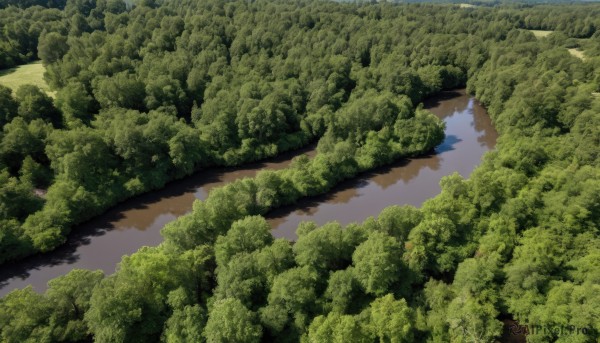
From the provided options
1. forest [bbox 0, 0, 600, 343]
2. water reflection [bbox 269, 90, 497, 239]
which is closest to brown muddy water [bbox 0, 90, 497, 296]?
water reflection [bbox 269, 90, 497, 239]

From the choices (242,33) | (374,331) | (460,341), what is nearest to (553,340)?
(460,341)

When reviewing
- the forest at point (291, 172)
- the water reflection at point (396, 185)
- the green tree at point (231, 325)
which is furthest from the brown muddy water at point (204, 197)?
the green tree at point (231, 325)

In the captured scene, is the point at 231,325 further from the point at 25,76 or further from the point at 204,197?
the point at 25,76

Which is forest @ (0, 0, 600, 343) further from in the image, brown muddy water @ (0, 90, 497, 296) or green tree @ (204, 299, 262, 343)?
brown muddy water @ (0, 90, 497, 296)

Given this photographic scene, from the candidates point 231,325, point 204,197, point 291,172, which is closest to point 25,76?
point 204,197

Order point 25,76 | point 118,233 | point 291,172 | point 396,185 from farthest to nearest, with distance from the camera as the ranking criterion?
point 25,76 < point 396,185 < point 291,172 < point 118,233

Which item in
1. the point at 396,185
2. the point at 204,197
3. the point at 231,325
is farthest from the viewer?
the point at 396,185

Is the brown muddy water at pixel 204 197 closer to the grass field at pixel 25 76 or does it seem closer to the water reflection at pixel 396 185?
the water reflection at pixel 396 185
